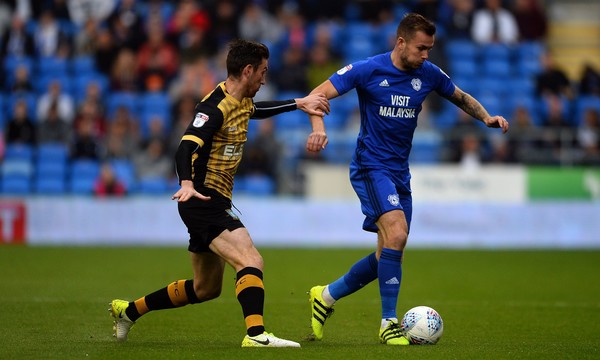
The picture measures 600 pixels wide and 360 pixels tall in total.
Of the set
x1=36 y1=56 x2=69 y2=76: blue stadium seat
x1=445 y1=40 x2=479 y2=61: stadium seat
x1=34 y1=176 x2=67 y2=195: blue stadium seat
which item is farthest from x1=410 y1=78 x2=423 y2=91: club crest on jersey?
x1=36 y1=56 x2=69 y2=76: blue stadium seat

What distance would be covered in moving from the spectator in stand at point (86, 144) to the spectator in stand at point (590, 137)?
9490mm

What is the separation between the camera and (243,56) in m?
7.84

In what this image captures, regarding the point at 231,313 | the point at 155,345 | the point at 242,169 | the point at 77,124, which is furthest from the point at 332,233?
the point at 155,345

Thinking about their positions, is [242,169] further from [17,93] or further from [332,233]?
[17,93]

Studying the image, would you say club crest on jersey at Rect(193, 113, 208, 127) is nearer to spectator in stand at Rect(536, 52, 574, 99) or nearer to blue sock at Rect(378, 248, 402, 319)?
blue sock at Rect(378, 248, 402, 319)

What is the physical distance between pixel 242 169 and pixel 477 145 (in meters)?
4.60

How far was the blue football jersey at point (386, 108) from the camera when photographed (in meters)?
8.61

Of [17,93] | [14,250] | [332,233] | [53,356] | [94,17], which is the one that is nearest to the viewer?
[53,356]

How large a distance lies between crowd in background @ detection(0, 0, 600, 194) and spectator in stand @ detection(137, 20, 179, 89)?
0.09ft

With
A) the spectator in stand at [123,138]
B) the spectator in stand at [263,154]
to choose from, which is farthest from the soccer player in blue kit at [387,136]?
the spectator in stand at [123,138]

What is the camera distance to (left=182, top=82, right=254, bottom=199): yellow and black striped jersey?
7762 millimetres

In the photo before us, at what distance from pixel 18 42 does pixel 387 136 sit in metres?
16.4

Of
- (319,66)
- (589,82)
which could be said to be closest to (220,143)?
(319,66)

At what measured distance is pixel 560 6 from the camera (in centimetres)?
2689
